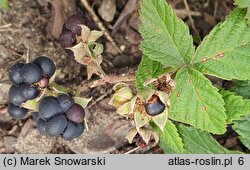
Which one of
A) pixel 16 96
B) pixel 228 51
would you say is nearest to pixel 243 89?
pixel 228 51

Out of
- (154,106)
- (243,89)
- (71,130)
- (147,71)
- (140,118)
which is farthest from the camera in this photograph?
(243,89)

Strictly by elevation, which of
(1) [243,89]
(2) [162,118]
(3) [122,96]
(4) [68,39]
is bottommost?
(1) [243,89]

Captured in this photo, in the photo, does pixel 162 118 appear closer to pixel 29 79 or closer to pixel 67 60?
pixel 29 79

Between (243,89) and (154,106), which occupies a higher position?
(154,106)

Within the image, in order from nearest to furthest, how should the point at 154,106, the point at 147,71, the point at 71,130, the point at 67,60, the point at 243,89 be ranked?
the point at 154,106
the point at 71,130
the point at 147,71
the point at 243,89
the point at 67,60

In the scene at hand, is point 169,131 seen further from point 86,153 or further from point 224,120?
point 86,153

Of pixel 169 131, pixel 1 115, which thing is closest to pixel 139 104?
pixel 169 131

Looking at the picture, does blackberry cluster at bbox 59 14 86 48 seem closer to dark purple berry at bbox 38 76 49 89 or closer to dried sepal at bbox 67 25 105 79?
dried sepal at bbox 67 25 105 79

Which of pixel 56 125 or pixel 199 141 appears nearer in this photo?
pixel 56 125
